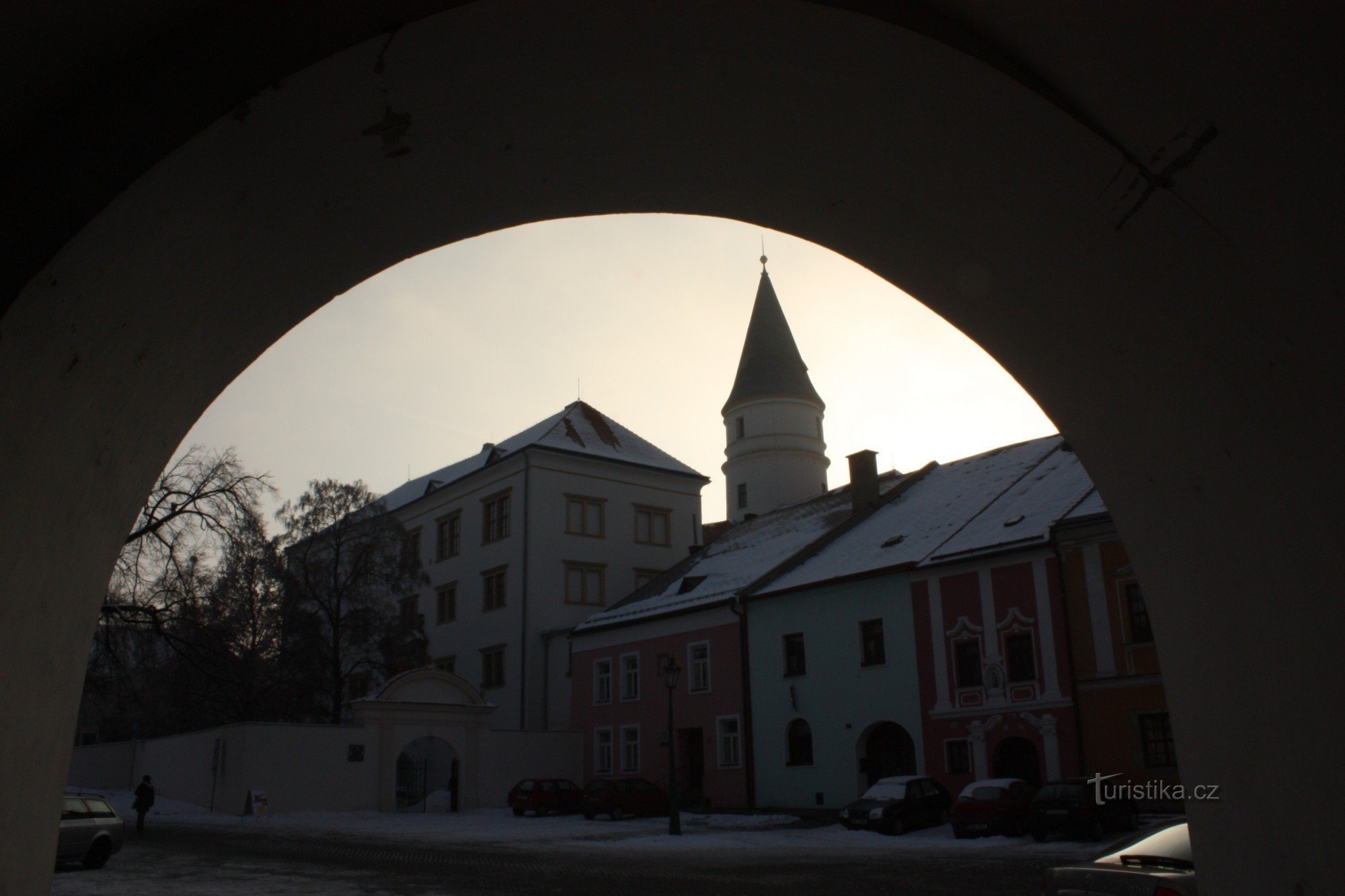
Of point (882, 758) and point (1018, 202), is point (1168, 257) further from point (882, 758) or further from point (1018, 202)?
point (882, 758)

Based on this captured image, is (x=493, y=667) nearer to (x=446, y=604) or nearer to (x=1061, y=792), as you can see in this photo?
(x=446, y=604)

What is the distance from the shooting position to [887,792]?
25312 mm

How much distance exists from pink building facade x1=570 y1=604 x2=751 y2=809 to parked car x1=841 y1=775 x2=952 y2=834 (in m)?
8.39

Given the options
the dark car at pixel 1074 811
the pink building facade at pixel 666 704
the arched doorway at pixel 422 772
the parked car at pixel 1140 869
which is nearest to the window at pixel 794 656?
the pink building facade at pixel 666 704

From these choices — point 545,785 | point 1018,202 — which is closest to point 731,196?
point 1018,202

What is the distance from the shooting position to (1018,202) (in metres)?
3.05

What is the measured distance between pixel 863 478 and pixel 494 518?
18200mm

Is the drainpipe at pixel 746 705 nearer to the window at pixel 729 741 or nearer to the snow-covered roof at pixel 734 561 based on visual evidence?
the window at pixel 729 741

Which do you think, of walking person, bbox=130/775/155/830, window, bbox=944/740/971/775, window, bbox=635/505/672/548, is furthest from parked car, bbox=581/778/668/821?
window, bbox=635/505/672/548

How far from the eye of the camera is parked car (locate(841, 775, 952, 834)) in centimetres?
2470

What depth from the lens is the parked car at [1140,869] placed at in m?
7.11

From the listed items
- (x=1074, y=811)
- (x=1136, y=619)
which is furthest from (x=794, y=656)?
(x=1074, y=811)

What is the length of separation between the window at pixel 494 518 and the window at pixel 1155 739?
29.1 m

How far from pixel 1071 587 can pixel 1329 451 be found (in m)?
25.1
